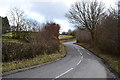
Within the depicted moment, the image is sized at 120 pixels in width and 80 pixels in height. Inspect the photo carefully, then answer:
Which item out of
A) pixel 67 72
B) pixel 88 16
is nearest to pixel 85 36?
pixel 88 16

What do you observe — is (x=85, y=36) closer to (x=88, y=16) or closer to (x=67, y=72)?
(x=88, y=16)

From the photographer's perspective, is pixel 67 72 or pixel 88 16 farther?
pixel 88 16

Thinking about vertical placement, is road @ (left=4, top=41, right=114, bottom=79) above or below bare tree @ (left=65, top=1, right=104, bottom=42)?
below

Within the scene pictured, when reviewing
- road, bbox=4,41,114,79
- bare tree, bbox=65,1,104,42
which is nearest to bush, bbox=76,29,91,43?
bare tree, bbox=65,1,104,42

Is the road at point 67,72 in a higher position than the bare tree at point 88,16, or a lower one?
lower

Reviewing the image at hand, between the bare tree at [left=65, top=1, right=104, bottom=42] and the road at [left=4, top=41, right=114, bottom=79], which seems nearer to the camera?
the road at [left=4, top=41, right=114, bottom=79]

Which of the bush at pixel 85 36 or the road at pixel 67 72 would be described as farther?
the bush at pixel 85 36

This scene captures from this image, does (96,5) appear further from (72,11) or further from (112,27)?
(112,27)

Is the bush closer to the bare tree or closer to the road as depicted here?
the bare tree

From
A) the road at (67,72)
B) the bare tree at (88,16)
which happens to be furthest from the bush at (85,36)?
the road at (67,72)

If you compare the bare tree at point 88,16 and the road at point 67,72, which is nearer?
the road at point 67,72

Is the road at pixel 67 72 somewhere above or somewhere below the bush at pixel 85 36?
below

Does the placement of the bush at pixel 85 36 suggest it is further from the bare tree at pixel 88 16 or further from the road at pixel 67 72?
the road at pixel 67 72

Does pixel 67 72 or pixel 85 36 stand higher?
pixel 85 36
